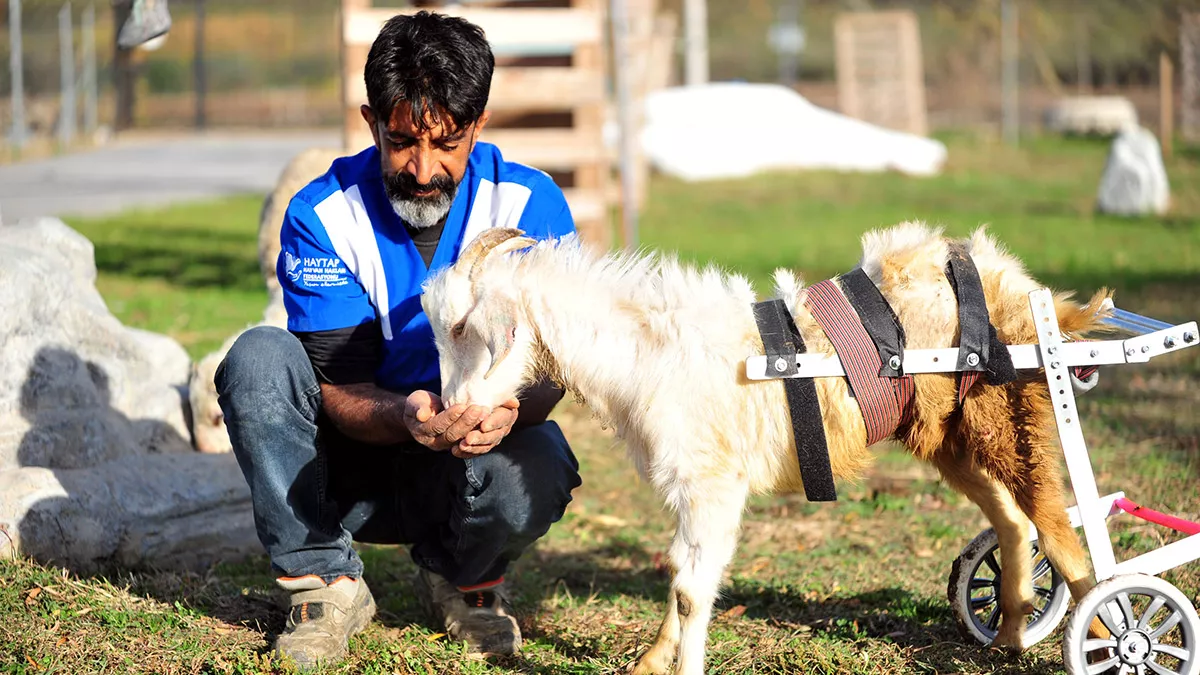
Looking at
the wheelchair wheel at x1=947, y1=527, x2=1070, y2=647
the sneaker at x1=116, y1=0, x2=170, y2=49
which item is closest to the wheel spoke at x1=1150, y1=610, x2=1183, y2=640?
the wheelchair wheel at x1=947, y1=527, x2=1070, y2=647

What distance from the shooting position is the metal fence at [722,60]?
883 inches

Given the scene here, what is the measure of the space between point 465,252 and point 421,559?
3.96 ft

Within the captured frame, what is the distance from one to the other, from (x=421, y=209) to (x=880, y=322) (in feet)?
4.52

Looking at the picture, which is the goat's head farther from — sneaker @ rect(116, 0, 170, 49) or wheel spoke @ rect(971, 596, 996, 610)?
sneaker @ rect(116, 0, 170, 49)

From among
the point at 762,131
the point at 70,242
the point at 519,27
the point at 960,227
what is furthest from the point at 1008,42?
the point at 70,242

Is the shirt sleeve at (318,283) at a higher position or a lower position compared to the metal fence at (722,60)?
lower

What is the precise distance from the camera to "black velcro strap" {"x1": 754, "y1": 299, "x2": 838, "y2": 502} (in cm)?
328

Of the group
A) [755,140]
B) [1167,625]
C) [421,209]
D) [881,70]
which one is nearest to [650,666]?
[1167,625]

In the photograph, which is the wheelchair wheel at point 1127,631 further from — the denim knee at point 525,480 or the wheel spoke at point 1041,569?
the denim knee at point 525,480

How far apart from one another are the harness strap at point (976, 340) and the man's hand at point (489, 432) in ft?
4.03

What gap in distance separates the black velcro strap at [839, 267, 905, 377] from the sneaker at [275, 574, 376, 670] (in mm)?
1755

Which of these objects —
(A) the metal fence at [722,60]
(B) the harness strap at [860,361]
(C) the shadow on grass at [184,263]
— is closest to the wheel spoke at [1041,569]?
(B) the harness strap at [860,361]

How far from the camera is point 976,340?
10.5 ft

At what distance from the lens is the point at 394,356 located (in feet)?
12.3
